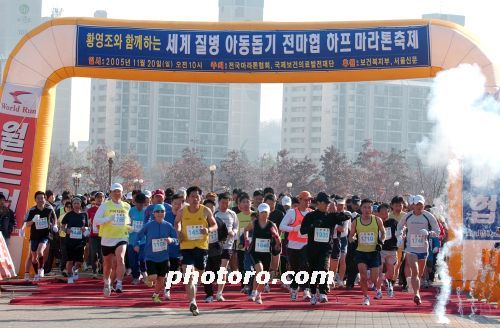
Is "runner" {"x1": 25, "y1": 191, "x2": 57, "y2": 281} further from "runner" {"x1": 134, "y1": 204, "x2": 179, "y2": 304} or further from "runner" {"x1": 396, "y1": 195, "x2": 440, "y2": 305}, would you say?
"runner" {"x1": 396, "y1": 195, "x2": 440, "y2": 305}

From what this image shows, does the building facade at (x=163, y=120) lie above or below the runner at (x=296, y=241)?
above

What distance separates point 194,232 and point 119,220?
2.63m

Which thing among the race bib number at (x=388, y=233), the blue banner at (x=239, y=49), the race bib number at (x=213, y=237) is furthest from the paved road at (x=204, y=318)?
the blue banner at (x=239, y=49)

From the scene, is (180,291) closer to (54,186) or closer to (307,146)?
(54,186)

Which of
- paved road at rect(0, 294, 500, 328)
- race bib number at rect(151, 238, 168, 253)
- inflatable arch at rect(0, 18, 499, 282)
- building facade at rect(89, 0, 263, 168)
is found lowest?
paved road at rect(0, 294, 500, 328)

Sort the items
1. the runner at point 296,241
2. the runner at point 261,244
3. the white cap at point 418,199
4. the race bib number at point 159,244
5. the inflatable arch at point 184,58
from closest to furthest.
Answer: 1. the race bib number at point 159,244
2. the runner at point 261,244
3. the white cap at point 418,199
4. the runner at point 296,241
5. the inflatable arch at point 184,58

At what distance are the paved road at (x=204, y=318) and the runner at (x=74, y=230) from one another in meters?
5.22

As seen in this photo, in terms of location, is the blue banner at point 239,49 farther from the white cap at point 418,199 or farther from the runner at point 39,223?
the white cap at point 418,199

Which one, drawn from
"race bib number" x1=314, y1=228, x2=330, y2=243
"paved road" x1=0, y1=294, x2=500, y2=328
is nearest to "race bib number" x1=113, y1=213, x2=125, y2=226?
"paved road" x1=0, y1=294, x2=500, y2=328

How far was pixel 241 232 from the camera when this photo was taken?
20312 millimetres

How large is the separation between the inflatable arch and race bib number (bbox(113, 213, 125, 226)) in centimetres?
528

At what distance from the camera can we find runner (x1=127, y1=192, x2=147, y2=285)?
2081 cm

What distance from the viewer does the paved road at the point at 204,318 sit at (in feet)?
47.6

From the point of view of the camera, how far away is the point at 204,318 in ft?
50.3
